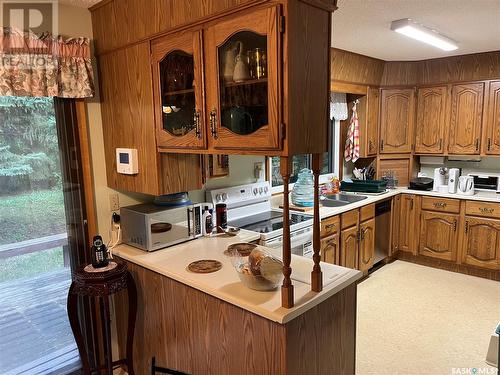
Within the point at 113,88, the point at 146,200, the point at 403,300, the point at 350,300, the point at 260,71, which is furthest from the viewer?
the point at 403,300

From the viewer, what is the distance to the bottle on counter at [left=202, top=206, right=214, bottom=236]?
102 inches

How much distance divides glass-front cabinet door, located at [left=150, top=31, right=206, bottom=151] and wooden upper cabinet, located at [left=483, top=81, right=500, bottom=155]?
3662 mm

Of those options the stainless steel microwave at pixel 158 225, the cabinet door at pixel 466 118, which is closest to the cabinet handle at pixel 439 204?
the cabinet door at pixel 466 118

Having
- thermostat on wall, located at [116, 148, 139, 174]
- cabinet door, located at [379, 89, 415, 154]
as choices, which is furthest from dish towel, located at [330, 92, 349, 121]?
thermostat on wall, located at [116, 148, 139, 174]

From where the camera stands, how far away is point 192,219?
252cm

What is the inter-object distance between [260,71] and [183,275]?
111 centimetres

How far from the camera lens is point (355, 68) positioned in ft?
13.5

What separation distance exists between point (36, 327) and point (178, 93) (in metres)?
1.69

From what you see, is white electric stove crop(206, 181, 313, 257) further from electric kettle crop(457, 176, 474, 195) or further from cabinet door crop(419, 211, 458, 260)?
electric kettle crop(457, 176, 474, 195)

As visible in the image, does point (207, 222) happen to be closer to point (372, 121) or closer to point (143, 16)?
point (143, 16)

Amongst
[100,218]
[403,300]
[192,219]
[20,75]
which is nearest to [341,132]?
[403,300]

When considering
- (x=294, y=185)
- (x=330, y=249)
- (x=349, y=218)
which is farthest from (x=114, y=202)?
(x=349, y=218)

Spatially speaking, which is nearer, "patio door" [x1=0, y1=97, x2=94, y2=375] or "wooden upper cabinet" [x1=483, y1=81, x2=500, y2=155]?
"patio door" [x1=0, y1=97, x2=94, y2=375]

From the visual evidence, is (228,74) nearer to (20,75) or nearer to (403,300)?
(20,75)
